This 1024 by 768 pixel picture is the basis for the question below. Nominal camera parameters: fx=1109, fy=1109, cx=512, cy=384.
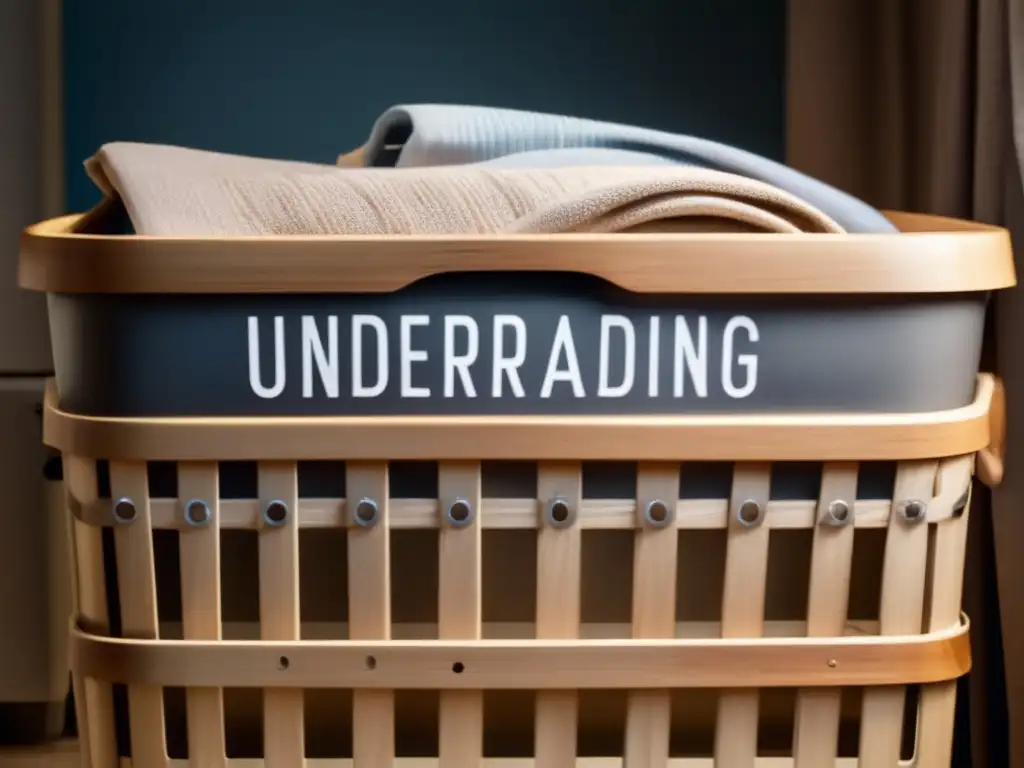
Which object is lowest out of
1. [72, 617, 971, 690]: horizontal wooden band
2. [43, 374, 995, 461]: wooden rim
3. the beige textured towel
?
[72, 617, 971, 690]: horizontal wooden band

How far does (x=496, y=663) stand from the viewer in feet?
1.92

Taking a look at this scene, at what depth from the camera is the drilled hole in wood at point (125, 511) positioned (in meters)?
0.57

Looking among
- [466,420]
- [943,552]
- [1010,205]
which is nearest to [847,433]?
[943,552]

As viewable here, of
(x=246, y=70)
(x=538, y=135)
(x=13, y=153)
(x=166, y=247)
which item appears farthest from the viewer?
(x=246, y=70)

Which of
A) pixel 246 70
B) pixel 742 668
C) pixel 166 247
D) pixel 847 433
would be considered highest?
pixel 246 70

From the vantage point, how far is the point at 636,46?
1.09 metres

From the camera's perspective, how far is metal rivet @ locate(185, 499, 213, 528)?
57 cm

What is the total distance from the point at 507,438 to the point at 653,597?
117 mm

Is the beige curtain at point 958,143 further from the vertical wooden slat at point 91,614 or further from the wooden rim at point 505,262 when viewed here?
the vertical wooden slat at point 91,614

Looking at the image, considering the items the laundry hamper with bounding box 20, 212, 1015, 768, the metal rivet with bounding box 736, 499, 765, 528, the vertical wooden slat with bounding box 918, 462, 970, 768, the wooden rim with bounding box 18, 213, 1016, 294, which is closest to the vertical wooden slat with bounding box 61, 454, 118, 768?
the laundry hamper with bounding box 20, 212, 1015, 768

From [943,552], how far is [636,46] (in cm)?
65

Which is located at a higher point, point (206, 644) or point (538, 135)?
point (538, 135)

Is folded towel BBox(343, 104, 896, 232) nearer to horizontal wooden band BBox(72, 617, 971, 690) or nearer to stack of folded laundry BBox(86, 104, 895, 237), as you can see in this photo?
stack of folded laundry BBox(86, 104, 895, 237)

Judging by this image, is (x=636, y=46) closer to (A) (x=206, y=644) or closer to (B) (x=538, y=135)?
(B) (x=538, y=135)
